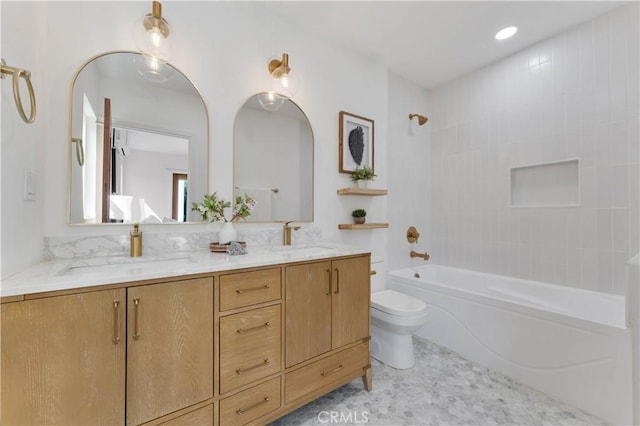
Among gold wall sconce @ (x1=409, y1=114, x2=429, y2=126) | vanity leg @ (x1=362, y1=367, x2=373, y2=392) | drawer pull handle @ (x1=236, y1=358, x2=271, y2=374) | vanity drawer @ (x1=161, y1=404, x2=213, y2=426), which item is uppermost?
gold wall sconce @ (x1=409, y1=114, x2=429, y2=126)

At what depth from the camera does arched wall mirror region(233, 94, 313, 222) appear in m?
1.81

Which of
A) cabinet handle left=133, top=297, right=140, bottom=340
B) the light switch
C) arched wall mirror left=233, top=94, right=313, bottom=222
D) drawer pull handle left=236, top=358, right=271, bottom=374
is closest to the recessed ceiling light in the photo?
arched wall mirror left=233, top=94, right=313, bottom=222

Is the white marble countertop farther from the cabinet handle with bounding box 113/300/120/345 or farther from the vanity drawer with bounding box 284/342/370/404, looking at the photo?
the vanity drawer with bounding box 284/342/370/404

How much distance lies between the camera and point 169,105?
1563 millimetres

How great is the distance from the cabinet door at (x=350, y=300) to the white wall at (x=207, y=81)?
0.60m

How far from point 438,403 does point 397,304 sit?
65 cm

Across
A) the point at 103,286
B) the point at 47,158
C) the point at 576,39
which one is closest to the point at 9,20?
the point at 47,158

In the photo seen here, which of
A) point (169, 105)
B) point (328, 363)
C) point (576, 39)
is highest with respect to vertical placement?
point (576, 39)

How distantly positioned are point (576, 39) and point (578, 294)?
2082 mm

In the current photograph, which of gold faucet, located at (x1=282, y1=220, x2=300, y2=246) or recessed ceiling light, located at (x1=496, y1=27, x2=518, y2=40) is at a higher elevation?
recessed ceiling light, located at (x1=496, y1=27, x2=518, y2=40)

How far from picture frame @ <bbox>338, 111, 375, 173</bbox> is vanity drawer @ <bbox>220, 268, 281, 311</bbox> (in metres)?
1.28

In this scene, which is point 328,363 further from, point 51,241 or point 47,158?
point 47,158

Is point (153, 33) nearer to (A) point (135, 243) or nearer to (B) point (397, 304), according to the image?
(A) point (135, 243)

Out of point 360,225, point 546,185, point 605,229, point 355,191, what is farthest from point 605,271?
point 355,191
